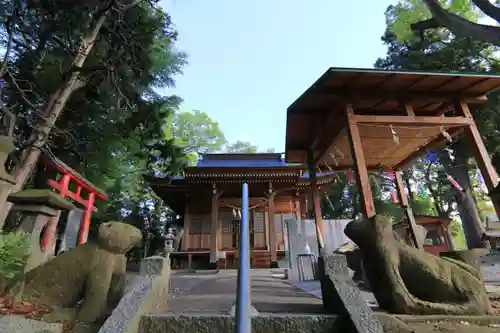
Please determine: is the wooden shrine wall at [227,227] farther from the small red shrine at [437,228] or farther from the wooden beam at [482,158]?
the wooden beam at [482,158]

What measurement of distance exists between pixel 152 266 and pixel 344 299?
7.62ft

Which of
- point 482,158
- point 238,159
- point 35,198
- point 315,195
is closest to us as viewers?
point 35,198

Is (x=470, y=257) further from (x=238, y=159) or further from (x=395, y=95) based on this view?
(x=238, y=159)

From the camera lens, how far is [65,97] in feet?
24.2

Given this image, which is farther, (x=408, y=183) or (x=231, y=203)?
(x=408, y=183)

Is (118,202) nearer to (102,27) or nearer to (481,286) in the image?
(102,27)

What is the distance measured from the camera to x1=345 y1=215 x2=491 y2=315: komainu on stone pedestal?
2.90m

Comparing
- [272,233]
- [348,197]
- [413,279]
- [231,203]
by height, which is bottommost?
[413,279]

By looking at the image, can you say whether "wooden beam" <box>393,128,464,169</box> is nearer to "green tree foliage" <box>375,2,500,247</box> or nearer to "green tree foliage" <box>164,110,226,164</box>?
"green tree foliage" <box>375,2,500,247</box>

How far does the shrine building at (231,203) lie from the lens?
12.8 m

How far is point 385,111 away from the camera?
6.70m

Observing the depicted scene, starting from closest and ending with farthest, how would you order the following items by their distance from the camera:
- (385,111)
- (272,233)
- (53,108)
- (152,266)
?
(152,266)
(385,111)
(53,108)
(272,233)

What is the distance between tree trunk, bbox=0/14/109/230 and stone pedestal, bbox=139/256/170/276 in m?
3.67

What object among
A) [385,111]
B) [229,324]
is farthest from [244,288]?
[385,111]
